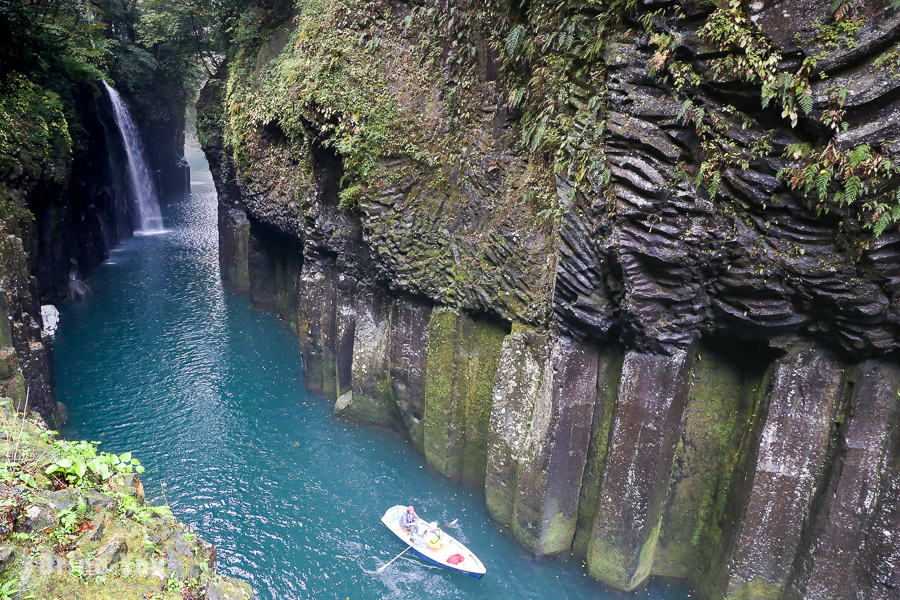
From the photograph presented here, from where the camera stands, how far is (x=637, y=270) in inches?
344

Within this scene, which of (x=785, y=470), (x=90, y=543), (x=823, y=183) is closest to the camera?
(x=90, y=543)

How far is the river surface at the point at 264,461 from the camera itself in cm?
1028

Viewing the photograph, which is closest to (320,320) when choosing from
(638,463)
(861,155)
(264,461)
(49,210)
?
(264,461)

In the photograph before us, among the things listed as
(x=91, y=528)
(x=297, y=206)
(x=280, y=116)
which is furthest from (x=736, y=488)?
(x=280, y=116)

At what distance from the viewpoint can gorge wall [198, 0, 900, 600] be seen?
24.1 feet

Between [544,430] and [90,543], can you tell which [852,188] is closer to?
[544,430]

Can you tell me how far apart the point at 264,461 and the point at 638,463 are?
29.5 feet

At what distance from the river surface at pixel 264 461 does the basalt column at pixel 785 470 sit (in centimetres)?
164

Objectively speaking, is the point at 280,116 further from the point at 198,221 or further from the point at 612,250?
the point at 198,221

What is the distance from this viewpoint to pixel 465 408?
40.9 ft

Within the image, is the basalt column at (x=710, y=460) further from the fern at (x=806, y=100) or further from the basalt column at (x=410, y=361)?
the basalt column at (x=410, y=361)

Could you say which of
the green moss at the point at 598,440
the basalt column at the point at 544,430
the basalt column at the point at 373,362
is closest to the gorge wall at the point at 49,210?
the basalt column at the point at 373,362

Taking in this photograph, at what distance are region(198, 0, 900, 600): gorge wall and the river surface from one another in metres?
0.74

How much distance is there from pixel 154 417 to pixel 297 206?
7.34m
